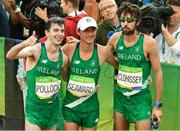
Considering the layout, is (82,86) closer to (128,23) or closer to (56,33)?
(56,33)

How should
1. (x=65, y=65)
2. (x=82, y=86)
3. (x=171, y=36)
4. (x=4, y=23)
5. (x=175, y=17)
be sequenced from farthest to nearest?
1. (x=4, y=23)
2. (x=175, y=17)
3. (x=171, y=36)
4. (x=65, y=65)
5. (x=82, y=86)

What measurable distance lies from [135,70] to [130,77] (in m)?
0.11

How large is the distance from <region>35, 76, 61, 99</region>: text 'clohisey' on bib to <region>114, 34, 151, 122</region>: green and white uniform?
82 centimetres

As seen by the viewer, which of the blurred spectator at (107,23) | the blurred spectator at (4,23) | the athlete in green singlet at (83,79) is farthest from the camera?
the blurred spectator at (4,23)

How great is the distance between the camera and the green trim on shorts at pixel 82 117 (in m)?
6.60

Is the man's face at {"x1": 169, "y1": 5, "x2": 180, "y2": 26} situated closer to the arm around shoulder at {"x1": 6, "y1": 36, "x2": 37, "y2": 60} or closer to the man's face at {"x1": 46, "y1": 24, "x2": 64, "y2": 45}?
the man's face at {"x1": 46, "y1": 24, "x2": 64, "y2": 45}

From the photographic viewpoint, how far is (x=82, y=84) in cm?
652

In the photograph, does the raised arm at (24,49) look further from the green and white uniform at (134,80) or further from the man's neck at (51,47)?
the green and white uniform at (134,80)

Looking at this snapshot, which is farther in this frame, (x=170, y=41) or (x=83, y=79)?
(x=170, y=41)

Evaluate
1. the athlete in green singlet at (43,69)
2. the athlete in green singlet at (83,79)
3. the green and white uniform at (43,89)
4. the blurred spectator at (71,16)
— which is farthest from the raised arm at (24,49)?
the blurred spectator at (71,16)

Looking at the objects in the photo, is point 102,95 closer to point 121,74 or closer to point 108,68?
point 108,68

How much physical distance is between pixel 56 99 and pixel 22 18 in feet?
8.22

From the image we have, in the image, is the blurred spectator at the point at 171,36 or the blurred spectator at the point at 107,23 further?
the blurred spectator at the point at 107,23

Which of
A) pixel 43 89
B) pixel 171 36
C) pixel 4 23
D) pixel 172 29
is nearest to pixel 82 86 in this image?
pixel 43 89
